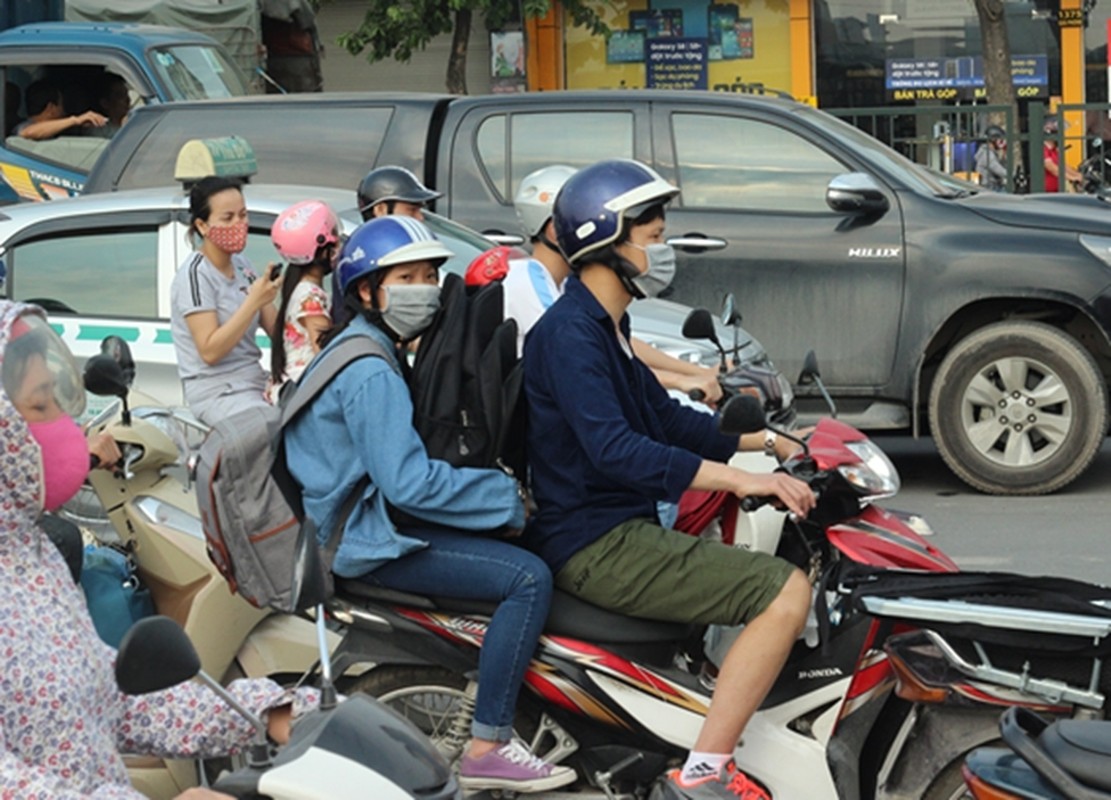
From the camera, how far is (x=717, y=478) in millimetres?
4117

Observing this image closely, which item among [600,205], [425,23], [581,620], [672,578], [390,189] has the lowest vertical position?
[581,620]

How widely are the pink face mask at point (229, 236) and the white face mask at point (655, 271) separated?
238 cm

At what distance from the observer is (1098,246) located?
883 cm

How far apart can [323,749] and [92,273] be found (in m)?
5.76

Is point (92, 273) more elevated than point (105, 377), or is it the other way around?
point (105, 377)

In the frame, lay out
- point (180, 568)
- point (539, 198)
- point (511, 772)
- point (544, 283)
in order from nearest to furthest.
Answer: point (511, 772) < point (180, 568) < point (544, 283) < point (539, 198)

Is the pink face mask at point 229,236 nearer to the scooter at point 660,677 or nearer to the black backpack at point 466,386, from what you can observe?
the black backpack at point 466,386

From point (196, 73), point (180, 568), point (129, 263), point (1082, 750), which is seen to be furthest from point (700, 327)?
point (196, 73)

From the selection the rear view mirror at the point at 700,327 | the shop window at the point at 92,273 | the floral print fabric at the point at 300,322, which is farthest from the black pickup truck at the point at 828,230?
the rear view mirror at the point at 700,327

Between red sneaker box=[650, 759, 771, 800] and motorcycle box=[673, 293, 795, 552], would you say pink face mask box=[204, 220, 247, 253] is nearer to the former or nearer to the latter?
motorcycle box=[673, 293, 795, 552]

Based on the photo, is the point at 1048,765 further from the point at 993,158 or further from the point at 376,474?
the point at 993,158

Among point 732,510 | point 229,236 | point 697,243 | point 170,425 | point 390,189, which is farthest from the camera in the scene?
point 697,243

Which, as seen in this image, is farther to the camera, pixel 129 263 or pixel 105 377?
pixel 129 263

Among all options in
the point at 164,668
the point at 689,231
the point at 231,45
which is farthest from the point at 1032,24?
the point at 164,668
